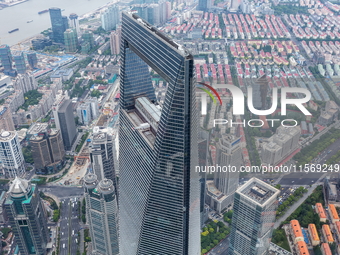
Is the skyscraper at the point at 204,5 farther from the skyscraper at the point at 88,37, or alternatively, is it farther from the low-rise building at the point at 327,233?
the low-rise building at the point at 327,233

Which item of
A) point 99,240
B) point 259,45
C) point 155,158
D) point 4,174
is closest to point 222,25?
point 259,45

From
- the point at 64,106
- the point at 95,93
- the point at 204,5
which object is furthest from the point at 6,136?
the point at 204,5

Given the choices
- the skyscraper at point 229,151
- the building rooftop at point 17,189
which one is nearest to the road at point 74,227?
the building rooftop at point 17,189

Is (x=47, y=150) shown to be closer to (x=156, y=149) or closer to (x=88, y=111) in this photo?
(x=88, y=111)

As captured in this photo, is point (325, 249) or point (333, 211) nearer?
point (325, 249)

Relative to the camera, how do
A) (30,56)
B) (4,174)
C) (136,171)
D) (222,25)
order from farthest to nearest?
(222,25) < (30,56) < (4,174) < (136,171)

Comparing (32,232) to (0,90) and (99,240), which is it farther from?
(0,90)
